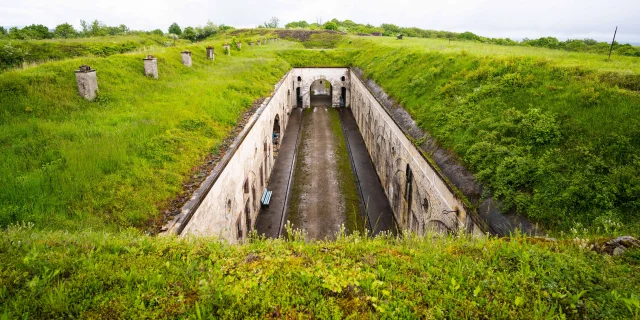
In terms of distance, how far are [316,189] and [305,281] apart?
1329cm

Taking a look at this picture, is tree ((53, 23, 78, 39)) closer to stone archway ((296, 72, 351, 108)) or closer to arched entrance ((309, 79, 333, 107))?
arched entrance ((309, 79, 333, 107))

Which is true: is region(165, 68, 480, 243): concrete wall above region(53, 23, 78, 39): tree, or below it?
below

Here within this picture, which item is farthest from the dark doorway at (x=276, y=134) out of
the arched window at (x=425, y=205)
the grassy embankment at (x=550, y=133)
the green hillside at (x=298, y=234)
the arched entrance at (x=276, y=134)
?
the arched window at (x=425, y=205)

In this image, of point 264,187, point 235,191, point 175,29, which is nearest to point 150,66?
point 264,187

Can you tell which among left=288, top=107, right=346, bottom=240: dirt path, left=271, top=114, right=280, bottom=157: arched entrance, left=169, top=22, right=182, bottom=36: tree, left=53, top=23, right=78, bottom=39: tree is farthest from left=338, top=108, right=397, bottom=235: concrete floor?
left=169, top=22, right=182, bottom=36: tree

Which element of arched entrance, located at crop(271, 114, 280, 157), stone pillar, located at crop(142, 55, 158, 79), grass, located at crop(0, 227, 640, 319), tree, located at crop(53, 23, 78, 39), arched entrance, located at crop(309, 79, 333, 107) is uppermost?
tree, located at crop(53, 23, 78, 39)

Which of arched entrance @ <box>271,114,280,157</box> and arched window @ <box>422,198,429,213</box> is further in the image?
arched entrance @ <box>271,114,280,157</box>

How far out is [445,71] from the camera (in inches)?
680

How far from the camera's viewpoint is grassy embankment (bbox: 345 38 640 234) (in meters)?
7.00

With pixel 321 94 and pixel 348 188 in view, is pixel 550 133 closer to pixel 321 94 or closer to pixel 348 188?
pixel 348 188

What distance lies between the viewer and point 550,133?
895 centimetres

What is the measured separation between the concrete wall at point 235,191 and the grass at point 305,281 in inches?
51.6

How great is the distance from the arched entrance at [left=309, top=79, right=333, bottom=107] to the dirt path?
36.4ft

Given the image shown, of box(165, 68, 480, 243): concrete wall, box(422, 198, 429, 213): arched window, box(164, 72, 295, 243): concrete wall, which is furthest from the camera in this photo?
box(422, 198, 429, 213): arched window
